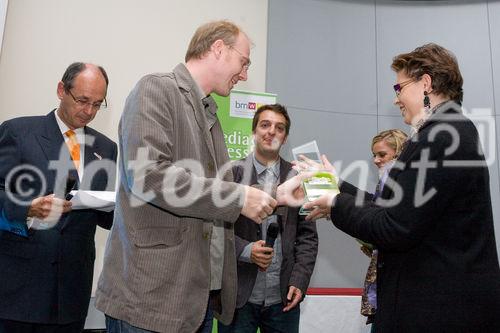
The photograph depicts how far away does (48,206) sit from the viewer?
1.65 metres

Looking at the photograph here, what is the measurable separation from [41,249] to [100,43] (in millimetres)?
2569

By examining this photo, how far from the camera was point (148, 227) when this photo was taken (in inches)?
47.8

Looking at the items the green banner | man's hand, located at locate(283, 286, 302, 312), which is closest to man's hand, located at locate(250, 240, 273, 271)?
man's hand, located at locate(283, 286, 302, 312)

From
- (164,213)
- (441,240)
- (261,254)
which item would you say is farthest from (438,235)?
(261,254)

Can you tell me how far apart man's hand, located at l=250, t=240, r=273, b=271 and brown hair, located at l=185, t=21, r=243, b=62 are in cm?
98

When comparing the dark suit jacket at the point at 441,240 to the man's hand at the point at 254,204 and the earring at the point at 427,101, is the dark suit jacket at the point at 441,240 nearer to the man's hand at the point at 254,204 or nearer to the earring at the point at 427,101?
the earring at the point at 427,101

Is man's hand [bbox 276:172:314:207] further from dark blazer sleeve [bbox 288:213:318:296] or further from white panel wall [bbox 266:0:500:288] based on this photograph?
white panel wall [bbox 266:0:500:288]

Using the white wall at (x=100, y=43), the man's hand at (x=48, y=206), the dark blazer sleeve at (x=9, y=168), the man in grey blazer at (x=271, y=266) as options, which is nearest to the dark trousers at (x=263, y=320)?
the man in grey blazer at (x=271, y=266)

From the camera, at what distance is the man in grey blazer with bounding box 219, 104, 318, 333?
2.16 meters

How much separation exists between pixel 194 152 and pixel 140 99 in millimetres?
234

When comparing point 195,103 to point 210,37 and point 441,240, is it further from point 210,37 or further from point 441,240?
point 441,240

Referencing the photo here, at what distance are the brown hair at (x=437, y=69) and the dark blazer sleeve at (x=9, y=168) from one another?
159cm

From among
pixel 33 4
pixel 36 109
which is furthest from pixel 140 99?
pixel 33 4

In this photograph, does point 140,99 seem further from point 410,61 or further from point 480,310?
point 480,310
